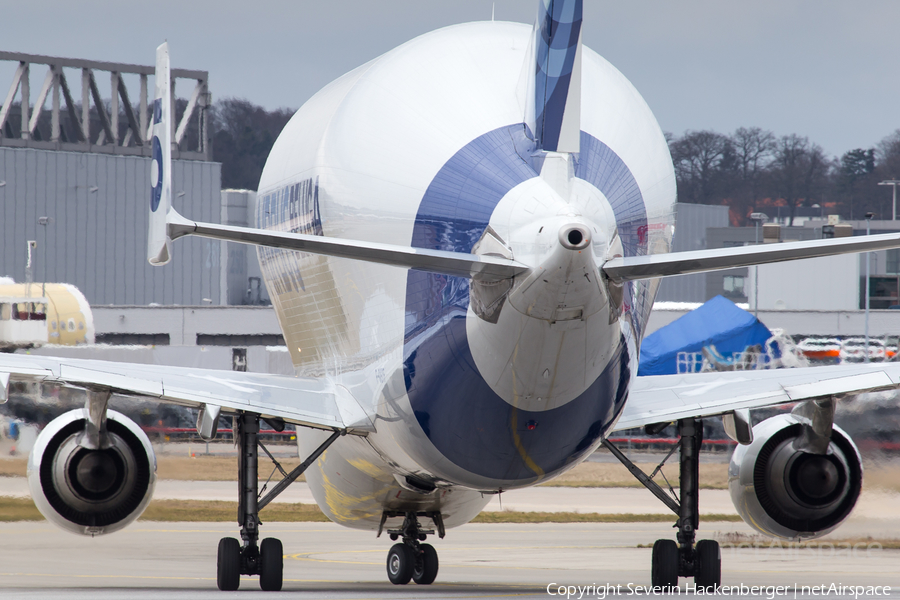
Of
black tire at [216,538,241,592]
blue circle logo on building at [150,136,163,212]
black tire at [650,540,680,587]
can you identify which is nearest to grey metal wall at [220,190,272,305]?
black tire at [216,538,241,592]

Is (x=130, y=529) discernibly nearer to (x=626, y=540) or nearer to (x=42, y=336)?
(x=626, y=540)

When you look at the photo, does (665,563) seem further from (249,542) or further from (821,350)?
(821,350)

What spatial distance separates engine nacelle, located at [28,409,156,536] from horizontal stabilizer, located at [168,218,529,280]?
6.41 m

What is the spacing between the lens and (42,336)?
203ft

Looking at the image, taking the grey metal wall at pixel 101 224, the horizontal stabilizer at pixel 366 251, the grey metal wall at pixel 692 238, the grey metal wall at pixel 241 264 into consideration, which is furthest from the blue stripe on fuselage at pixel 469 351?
the grey metal wall at pixel 692 238

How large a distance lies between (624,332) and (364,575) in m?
9.74

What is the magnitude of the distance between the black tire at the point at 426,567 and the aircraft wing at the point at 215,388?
4341 millimetres

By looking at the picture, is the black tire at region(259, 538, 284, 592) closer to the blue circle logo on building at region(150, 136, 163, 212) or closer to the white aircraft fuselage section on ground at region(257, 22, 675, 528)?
the white aircraft fuselage section on ground at region(257, 22, 675, 528)

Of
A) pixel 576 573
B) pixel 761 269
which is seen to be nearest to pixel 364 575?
pixel 576 573

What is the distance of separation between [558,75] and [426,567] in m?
9.83

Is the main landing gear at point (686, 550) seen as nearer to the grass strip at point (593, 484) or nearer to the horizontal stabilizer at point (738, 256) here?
the horizontal stabilizer at point (738, 256)

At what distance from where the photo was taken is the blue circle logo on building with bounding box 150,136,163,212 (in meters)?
13.0

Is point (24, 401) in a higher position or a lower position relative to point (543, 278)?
lower

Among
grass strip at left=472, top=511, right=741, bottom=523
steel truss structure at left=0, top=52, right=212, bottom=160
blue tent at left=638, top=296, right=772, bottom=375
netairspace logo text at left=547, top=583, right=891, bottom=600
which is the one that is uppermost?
steel truss structure at left=0, top=52, right=212, bottom=160
